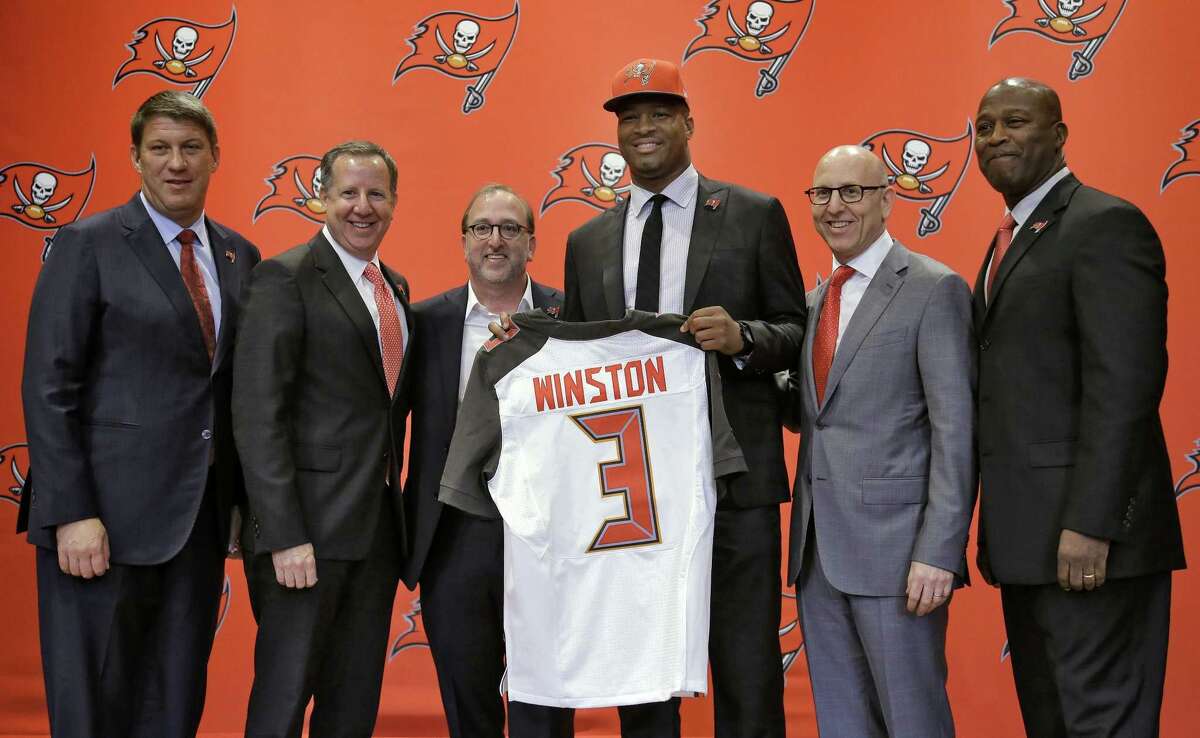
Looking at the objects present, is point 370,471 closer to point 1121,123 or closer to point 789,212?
point 789,212

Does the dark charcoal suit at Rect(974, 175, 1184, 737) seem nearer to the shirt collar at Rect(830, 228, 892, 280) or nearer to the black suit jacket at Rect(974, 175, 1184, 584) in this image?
the black suit jacket at Rect(974, 175, 1184, 584)

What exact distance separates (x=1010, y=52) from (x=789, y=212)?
1.06m

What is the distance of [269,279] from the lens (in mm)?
2678

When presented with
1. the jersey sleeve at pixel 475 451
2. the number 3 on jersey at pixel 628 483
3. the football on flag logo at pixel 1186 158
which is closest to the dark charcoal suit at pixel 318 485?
the jersey sleeve at pixel 475 451

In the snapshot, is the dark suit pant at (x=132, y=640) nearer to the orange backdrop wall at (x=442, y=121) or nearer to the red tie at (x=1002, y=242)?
the orange backdrop wall at (x=442, y=121)

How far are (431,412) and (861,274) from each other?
1274 mm

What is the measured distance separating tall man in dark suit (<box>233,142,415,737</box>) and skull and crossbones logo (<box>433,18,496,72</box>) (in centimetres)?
147

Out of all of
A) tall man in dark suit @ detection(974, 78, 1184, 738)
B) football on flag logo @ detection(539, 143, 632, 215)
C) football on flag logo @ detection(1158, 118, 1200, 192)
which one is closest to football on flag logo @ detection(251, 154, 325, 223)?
football on flag logo @ detection(539, 143, 632, 215)

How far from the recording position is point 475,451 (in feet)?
8.52

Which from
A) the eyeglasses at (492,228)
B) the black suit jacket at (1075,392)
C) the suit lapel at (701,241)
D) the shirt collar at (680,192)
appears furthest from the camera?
the eyeglasses at (492,228)

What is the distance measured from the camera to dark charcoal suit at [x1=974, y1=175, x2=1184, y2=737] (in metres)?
2.29

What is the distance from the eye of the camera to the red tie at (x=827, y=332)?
2.61 meters

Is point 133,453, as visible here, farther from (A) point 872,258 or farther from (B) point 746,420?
(A) point 872,258

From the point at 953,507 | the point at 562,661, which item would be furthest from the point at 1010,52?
the point at 562,661
